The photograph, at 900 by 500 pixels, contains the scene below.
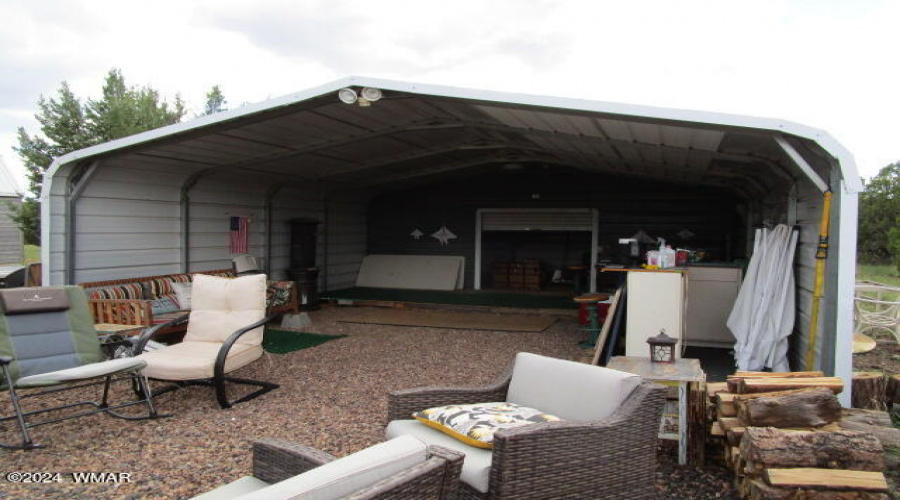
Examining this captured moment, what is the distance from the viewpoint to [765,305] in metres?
4.88

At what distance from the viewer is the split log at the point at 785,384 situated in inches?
123

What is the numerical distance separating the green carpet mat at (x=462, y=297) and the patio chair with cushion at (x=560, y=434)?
6.89 meters

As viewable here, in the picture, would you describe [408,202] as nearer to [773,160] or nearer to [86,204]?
[86,204]

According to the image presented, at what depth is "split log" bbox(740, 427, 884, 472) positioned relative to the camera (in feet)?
8.57

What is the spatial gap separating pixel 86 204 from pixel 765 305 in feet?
22.1

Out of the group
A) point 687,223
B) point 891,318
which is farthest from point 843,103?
point 891,318

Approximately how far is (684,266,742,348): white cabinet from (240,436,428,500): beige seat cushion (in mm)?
5441

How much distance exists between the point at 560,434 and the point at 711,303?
487 centimetres

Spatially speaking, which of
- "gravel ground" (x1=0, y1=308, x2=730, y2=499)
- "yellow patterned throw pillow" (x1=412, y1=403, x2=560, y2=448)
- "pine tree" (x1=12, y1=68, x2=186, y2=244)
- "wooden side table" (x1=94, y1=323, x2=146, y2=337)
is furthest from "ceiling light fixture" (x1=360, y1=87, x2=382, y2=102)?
"pine tree" (x1=12, y1=68, x2=186, y2=244)

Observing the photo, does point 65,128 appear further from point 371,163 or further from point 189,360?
point 189,360

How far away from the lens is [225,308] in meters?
5.03

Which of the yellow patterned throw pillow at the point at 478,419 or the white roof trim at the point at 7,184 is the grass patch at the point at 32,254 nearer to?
the white roof trim at the point at 7,184

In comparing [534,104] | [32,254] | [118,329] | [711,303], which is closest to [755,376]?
[534,104]

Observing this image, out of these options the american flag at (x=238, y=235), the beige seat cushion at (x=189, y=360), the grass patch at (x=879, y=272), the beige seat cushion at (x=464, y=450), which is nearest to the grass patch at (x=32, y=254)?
the american flag at (x=238, y=235)
